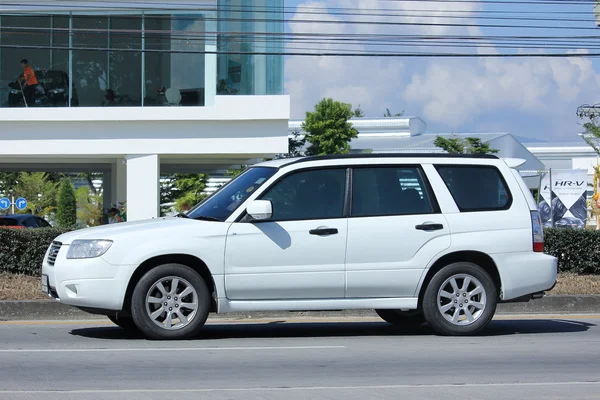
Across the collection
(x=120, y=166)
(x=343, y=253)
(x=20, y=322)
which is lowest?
(x=20, y=322)

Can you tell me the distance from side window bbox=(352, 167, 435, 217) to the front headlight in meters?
2.63

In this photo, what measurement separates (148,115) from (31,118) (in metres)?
3.04

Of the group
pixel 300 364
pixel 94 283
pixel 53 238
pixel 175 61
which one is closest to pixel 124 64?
pixel 175 61

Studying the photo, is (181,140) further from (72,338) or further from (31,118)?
(72,338)

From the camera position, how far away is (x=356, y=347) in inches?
370

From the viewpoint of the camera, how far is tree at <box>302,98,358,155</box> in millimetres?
48500

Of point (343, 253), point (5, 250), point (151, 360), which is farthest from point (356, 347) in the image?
point (5, 250)

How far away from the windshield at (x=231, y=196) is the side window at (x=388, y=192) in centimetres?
96

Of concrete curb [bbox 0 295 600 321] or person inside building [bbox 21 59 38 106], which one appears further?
person inside building [bbox 21 59 38 106]

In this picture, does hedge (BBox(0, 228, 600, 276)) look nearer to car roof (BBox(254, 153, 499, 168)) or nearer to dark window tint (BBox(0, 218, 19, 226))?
car roof (BBox(254, 153, 499, 168))

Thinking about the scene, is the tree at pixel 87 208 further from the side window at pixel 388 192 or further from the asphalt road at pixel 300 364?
the side window at pixel 388 192

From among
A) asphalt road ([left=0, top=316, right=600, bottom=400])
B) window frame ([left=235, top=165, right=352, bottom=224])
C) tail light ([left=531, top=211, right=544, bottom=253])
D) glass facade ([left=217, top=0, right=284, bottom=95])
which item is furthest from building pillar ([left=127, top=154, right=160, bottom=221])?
tail light ([left=531, top=211, right=544, bottom=253])

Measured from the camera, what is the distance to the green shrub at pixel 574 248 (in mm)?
15992

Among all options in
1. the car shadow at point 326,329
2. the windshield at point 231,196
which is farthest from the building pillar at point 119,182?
the windshield at point 231,196
